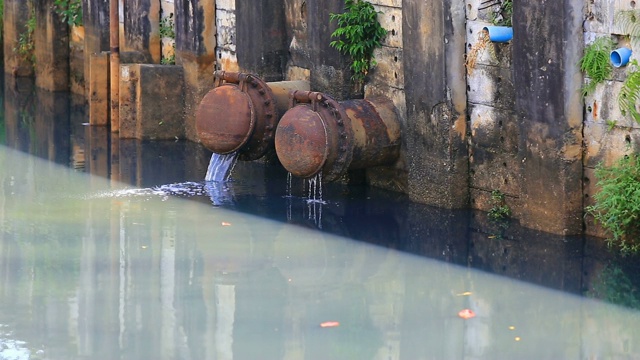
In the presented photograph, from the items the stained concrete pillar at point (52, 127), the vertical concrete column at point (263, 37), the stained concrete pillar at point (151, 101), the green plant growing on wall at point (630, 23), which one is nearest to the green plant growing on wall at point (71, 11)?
the stained concrete pillar at point (52, 127)

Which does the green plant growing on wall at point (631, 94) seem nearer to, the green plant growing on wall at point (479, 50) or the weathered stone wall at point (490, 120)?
the weathered stone wall at point (490, 120)

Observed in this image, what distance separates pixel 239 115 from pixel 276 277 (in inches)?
108

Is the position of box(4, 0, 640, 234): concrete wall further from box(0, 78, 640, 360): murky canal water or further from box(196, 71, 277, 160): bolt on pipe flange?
box(196, 71, 277, 160): bolt on pipe flange

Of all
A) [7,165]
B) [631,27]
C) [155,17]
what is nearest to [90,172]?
[7,165]

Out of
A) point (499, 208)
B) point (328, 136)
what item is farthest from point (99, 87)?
point (499, 208)

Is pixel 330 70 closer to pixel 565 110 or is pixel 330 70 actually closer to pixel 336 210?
pixel 336 210

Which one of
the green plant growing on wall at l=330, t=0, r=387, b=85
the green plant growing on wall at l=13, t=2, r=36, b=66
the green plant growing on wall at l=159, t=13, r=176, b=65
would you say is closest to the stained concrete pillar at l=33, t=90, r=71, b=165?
the green plant growing on wall at l=13, t=2, r=36, b=66

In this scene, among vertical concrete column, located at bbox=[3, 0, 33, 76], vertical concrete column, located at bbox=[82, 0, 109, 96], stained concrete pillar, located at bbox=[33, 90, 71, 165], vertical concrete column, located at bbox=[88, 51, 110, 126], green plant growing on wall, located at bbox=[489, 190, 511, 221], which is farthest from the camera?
vertical concrete column, located at bbox=[3, 0, 33, 76]

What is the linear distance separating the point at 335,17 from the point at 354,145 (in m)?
1.34

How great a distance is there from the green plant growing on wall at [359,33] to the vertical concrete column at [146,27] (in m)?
3.74

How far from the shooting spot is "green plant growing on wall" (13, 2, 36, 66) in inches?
696

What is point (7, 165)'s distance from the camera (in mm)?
12391

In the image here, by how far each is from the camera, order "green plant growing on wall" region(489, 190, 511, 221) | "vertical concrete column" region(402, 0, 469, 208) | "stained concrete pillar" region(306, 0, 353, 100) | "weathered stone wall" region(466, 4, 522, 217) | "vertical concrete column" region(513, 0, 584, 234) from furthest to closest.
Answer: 1. "stained concrete pillar" region(306, 0, 353, 100)
2. "vertical concrete column" region(402, 0, 469, 208)
3. "green plant growing on wall" region(489, 190, 511, 221)
4. "weathered stone wall" region(466, 4, 522, 217)
5. "vertical concrete column" region(513, 0, 584, 234)

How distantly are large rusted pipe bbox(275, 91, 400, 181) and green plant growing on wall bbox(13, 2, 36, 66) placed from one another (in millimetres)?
8085
